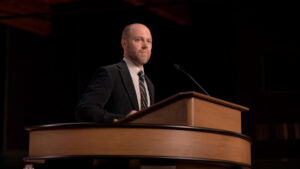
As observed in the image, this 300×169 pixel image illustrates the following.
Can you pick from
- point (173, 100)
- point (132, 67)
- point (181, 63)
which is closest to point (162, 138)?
point (173, 100)

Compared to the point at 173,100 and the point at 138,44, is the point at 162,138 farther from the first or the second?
the point at 138,44

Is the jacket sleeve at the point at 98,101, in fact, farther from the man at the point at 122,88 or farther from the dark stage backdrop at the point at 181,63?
the dark stage backdrop at the point at 181,63

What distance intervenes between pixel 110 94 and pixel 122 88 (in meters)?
0.08

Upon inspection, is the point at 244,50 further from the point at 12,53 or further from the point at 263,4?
the point at 12,53

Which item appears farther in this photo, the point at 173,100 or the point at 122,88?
the point at 122,88

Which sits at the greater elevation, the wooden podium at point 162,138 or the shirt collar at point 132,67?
the shirt collar at point 132,67

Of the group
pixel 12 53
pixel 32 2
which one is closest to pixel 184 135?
pixel 32 2

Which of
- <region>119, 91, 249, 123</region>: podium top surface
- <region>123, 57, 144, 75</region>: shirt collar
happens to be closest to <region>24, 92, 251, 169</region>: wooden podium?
<region>119, 91, 249, 123</region>: podium top surface

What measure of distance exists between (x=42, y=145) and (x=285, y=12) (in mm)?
5927

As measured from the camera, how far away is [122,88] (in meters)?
2.38

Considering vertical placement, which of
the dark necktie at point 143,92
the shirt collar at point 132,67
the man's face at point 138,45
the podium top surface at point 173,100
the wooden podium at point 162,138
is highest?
the man's face at point 138,45

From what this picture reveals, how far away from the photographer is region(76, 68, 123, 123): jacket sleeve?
2182 mm

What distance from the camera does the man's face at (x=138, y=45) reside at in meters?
2.52

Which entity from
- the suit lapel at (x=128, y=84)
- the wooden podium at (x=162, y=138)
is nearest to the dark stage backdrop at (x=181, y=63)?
the suit lapel at (x=128, y=84)
